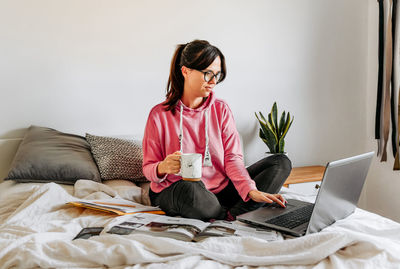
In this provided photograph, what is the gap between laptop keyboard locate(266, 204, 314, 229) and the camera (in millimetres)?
1316

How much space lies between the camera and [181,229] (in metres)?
1.24

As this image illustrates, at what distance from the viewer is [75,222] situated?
1.35 meters

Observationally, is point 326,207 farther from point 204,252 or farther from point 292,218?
point 204,252

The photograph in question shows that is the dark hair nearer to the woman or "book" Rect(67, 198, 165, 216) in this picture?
the woman

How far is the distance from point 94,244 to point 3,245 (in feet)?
0.94

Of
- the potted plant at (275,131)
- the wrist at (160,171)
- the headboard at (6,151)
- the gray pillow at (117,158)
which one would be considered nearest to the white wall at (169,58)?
the headboard at (6,151)

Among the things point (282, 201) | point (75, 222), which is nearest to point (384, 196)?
point (282, 201)

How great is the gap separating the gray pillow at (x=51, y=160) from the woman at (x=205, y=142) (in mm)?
463

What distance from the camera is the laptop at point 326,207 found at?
3.92 ft

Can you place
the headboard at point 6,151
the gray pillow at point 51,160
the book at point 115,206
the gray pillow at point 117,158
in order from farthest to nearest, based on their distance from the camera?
1. the headboard at point 6,151
2. the gray pillow at point 117,158
3. the gray pillow at point 51,160
4. the book at point 115,206

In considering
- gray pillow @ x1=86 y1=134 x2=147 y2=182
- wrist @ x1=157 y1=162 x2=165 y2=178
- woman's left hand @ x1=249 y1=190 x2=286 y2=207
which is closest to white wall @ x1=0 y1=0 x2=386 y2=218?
gray pillow @ x1=86 y1=134 x2=147 y2=182

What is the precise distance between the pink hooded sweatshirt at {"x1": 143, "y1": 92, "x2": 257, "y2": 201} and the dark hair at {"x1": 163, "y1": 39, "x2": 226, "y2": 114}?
0.15ft

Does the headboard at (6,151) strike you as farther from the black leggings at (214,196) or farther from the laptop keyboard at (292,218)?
the laptop keyboard at (292,218)

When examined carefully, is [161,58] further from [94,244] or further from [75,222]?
[94,244]
